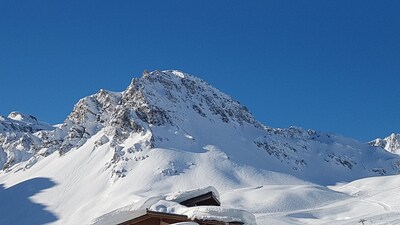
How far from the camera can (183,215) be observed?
560 inches

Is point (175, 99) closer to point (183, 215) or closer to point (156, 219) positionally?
point (156, 219)

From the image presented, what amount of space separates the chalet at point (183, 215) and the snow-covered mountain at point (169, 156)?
54258 mm

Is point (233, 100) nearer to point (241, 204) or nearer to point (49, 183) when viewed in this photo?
point (49, 183)

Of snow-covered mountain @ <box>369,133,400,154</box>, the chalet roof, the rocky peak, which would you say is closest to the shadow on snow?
the rocky peak

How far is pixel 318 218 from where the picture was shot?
61.9 metres

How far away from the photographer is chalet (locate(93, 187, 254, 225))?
13.7 metres

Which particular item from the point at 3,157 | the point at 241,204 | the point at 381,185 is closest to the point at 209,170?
the point at 241,204

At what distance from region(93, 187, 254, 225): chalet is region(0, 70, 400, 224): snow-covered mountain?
54.3 m

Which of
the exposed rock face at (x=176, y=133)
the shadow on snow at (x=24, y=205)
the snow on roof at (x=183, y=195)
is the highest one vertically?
the exposed rock face at (x=176, y=133)

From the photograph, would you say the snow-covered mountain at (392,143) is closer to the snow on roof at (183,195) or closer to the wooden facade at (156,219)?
the snow on roof at (183,195)

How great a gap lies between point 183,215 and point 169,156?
277ft

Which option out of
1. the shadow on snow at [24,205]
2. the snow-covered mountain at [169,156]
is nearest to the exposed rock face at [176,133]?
the snow-covered mountain at [169,156]

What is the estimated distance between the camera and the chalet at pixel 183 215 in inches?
538

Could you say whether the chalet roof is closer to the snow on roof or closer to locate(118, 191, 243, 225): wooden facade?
the snow on roof
